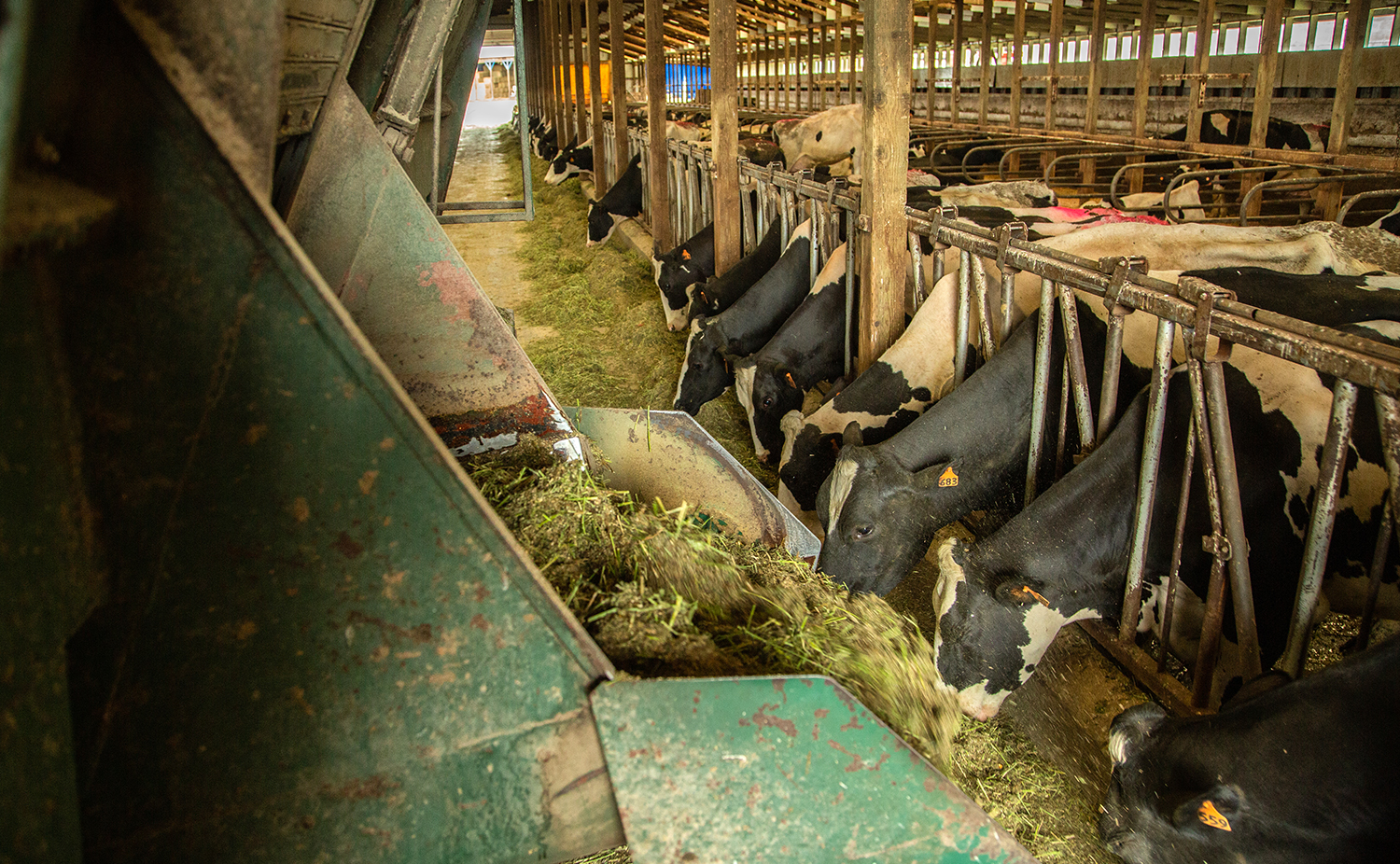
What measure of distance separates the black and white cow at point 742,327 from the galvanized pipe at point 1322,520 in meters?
4.13

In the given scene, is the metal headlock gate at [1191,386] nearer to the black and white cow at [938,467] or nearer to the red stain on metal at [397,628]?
the black and white cow at [938,467]

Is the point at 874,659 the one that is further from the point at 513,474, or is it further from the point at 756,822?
the point at 513,474

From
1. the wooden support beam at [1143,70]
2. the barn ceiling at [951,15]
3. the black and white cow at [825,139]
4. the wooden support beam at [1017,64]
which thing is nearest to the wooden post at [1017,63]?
the wooden support beam at [1017,64]

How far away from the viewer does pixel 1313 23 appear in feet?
62.3

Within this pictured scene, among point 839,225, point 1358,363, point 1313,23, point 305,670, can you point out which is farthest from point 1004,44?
point 305,670

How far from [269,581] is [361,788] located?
1.27ft

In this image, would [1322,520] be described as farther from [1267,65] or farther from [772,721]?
[1267,65]

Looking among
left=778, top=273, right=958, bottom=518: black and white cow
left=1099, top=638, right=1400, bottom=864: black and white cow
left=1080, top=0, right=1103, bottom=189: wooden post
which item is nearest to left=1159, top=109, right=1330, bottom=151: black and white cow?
left=1080, top=0, right=1103, bottom=189: wooden post

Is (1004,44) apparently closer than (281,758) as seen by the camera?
No

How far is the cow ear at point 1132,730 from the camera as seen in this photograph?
264cm

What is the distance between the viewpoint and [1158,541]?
11.3 ft

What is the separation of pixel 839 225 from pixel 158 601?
559cm

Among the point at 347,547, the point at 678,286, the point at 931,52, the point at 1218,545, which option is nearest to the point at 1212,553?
the point at 1218,545

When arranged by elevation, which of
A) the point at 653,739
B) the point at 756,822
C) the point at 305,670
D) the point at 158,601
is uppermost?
the point at 158,601
